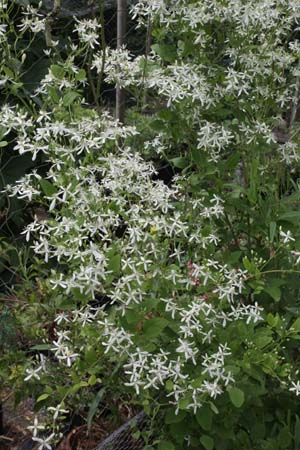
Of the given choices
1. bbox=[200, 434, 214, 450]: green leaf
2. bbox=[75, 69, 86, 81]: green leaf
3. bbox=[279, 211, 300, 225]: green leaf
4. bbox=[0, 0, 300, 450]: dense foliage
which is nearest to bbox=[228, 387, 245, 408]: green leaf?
bbox=[0, 0, 300, 450]: dense foliage

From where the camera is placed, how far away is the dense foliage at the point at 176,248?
141 centimetres

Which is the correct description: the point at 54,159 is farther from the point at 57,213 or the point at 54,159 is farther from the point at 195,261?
the point at 195,261

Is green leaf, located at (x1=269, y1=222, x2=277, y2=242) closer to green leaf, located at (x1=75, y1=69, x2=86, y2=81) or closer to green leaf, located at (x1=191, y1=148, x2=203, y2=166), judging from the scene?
green leaf, located at (x1=191, y1=148, x2=203, y2=166)

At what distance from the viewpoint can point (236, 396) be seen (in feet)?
4.56

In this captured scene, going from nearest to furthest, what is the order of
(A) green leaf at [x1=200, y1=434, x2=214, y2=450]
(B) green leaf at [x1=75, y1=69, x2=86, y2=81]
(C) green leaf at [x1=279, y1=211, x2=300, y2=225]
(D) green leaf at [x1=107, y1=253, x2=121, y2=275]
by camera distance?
1. (D) green leaf at [x1=107, y1=253, x2=121, y2=275]
2. (A) green leaf at [x1=200, y1=434, x2=214, y2=450]
3. (B) green leaf at [x1=75, y1=69, x2=86, y2=81]
4. (C) green leaf at [x1=279, y1=211, x2=300, y2=225]

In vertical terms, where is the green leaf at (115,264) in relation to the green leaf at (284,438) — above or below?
above

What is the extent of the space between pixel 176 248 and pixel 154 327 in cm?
32

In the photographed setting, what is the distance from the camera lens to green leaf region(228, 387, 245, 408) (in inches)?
54.2

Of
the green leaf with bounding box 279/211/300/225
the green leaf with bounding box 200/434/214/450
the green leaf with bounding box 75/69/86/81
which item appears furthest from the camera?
the green leaf with bounding box 279/211/300/225

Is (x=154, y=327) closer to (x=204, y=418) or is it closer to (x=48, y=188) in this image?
(x=204, y=418)

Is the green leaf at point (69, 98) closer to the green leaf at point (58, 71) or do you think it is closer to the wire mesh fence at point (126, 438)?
the green leaf at point (58, 71)

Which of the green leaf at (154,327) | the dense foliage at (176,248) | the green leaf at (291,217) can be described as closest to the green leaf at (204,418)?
the dense foliage at (176,248)

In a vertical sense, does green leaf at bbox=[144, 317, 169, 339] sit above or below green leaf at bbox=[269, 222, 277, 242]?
below

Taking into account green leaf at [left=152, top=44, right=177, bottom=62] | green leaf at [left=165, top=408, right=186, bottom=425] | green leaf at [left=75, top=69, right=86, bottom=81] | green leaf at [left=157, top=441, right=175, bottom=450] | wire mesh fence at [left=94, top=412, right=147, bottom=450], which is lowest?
wire mesh fence at [left=94, top=412, right=147, bottom=450]
